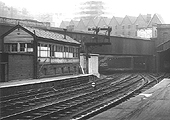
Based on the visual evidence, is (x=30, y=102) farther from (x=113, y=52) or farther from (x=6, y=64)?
(x=113, y=52)

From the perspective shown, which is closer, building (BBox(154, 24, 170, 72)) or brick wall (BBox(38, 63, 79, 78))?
brick wall (BBox(38, 63, 79, 78))

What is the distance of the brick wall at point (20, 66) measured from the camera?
20.9 metres

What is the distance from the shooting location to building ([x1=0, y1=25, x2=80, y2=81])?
68.8 feet

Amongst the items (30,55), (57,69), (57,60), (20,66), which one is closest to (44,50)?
(30,55)

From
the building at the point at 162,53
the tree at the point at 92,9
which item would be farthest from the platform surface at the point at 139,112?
the tree at the point at 92,9

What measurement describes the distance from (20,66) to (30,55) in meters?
1.84

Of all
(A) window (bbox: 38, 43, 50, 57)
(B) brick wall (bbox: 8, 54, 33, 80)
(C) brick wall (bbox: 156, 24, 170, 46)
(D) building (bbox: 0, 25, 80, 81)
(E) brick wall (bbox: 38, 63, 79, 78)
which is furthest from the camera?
(C) brick wall (bbox: 156, 24, 170, 46)

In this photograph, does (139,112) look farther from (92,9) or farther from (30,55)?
(92,9)

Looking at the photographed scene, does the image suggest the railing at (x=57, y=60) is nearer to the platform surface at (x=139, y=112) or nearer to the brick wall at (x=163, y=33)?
the platform surface at (x=139, y=112)

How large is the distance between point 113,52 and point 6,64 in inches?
1070

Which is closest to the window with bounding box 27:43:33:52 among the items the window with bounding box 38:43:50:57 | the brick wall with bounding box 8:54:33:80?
the window with bounding box 38:43:50:57

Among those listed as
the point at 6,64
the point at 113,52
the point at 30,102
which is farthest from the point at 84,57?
the point at 30,102

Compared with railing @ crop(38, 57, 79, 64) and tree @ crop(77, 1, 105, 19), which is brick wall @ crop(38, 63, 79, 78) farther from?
tree @ crop(77, 1, 105, 19)

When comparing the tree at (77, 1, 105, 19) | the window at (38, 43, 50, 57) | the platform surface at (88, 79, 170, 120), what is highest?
the tree at (77, 1, 105, 19)
